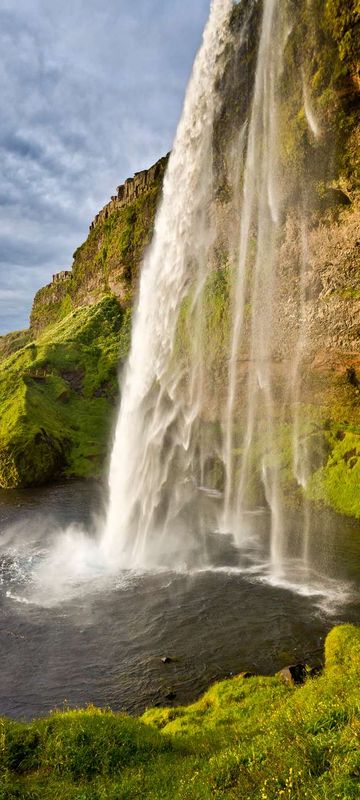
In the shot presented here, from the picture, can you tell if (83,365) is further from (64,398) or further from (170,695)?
(170,695)

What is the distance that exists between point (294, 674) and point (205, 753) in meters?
6.42

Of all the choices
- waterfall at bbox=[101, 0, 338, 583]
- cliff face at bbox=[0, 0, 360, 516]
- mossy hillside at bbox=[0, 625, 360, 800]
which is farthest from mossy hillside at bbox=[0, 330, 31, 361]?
mossy hillside at bbox=[0, 625, 360, 800]

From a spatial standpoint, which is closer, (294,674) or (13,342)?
(294,674)

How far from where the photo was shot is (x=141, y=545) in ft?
104

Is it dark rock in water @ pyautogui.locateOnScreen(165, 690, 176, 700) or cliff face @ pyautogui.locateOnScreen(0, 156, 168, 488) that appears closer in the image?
dark rock in water @ pyautogui.locateOnScreen(165, 690, 176, 700)

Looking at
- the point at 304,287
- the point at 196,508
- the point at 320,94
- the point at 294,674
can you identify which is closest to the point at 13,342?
the point at 196,508

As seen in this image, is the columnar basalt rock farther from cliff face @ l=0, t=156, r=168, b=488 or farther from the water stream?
the water stream

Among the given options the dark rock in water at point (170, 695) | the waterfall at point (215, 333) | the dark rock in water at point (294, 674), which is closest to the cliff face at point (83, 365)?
the waterfall at point (215, 333)

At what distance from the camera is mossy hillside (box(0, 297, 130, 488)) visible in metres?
54.2

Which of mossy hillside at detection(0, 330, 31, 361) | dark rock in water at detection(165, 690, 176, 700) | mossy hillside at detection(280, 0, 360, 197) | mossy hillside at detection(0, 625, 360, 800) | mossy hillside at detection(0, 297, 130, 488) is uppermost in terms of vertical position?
mossy hillside at detection(0, 330, 31, 361)

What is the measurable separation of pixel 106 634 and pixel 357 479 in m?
24.1

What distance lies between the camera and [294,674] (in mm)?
15938

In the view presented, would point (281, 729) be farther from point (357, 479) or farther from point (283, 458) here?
point (283, 458)

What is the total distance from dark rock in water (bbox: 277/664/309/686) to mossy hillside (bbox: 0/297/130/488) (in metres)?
41.7
